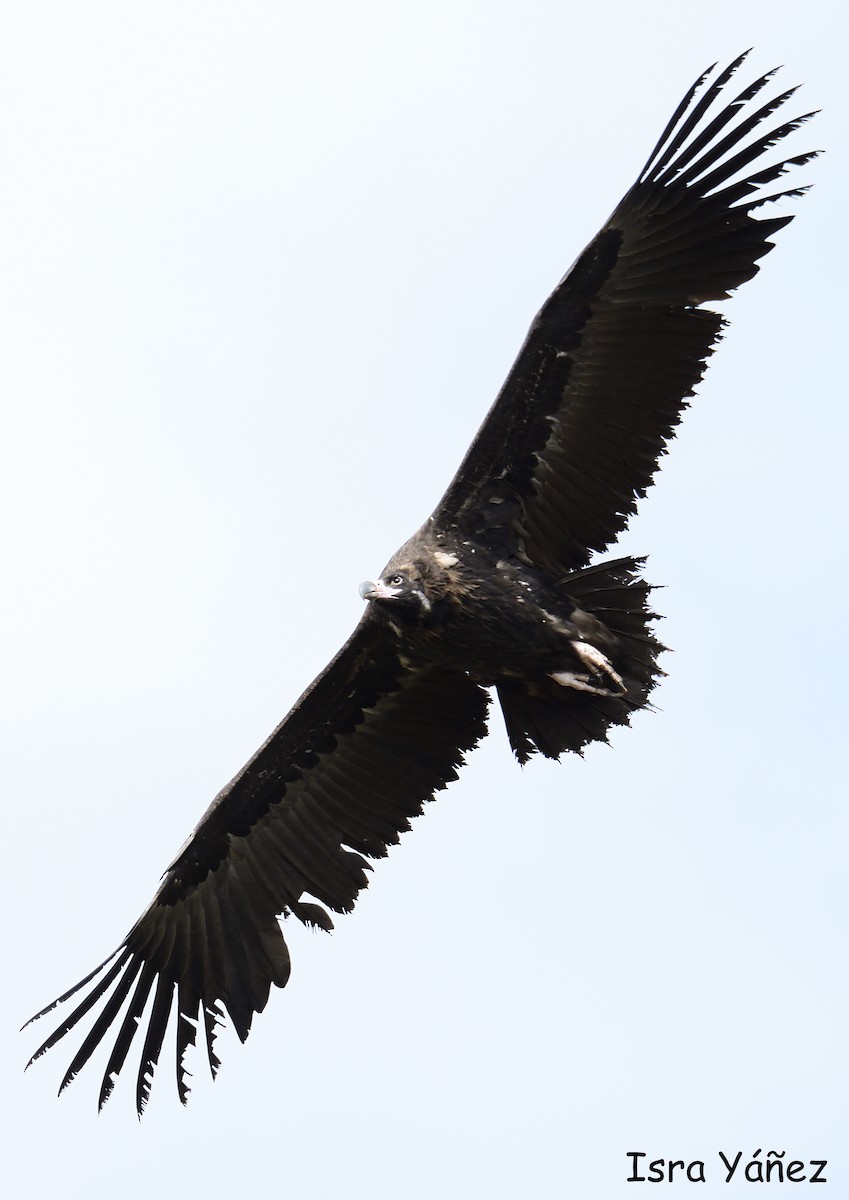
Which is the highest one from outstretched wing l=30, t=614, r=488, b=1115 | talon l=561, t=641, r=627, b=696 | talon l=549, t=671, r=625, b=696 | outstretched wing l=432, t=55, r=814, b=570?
outstretched wing l=432, t=55, r=814, b=570

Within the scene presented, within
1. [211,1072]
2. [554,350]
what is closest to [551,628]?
[554,350]

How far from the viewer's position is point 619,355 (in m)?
12.1

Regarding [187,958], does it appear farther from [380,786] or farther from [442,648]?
[442,648]

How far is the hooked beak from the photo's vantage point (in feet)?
39.6

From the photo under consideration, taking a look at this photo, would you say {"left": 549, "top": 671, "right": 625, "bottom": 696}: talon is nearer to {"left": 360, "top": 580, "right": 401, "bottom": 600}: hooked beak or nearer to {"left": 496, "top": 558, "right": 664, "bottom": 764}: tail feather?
{"left": 496, "top": 558, "right": 664, "bottom": 764}: tail feather

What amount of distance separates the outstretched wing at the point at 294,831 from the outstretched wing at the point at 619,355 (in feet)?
4.11

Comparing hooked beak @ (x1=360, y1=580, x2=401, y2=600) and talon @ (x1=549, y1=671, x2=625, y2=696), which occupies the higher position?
talon @ (x1=549, y1=671, x2=625, y2=696)

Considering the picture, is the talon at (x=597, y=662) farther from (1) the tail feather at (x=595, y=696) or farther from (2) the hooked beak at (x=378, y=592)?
(2) the hooked beak at (x=378, y=592)

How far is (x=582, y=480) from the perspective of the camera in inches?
486

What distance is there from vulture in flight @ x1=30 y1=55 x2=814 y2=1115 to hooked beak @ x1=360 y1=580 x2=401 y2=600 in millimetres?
14

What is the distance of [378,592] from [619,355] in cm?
200

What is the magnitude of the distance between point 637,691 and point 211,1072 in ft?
11.7

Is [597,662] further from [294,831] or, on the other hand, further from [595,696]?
[294,831]

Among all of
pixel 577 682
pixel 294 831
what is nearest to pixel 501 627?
pixel 577 682
